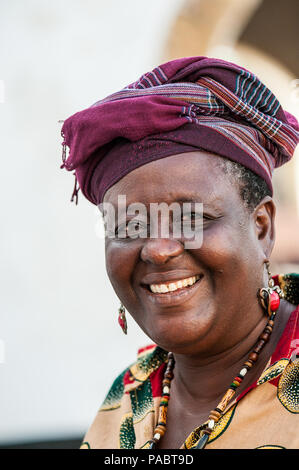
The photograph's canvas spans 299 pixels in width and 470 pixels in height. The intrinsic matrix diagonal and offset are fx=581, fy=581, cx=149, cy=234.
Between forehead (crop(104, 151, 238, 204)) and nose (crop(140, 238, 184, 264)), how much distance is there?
14 centimetres

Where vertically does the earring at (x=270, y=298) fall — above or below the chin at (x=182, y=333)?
above

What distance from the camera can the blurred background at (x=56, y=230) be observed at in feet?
14.2

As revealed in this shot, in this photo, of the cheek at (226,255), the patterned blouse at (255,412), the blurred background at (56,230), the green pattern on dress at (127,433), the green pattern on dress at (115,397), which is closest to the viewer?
the patterned blouse at (255,412)

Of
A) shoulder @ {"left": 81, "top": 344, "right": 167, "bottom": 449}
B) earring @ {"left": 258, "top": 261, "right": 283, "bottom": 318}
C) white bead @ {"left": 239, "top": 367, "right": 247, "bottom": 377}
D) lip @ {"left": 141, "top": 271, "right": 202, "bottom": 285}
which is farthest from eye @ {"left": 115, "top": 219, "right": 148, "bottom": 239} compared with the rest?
shoulder @ {"left": 81, "top": 344, "right": 167, "bottom": 449}

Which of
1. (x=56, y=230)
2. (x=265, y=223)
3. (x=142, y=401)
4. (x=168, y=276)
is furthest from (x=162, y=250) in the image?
(x=56, y=230)

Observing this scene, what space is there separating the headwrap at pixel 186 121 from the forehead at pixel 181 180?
0.03 m

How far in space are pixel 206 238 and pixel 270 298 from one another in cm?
36

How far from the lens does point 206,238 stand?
1912 millimetres

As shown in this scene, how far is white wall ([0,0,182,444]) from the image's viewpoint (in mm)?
4344

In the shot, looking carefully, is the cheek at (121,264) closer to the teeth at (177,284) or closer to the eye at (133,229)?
the eye at (133,229)

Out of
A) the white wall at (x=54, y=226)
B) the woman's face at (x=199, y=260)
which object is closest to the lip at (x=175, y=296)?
the woman's face at (x=199, y=260)

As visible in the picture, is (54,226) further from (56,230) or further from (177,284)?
(177,284)

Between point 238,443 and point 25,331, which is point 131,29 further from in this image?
point 238,443
